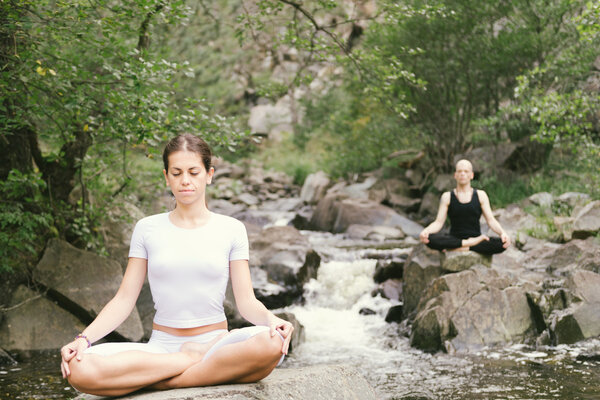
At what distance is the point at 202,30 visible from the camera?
29.7m

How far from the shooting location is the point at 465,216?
8.24 m

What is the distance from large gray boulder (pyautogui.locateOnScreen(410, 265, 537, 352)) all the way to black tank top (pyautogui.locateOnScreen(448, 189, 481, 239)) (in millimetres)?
615

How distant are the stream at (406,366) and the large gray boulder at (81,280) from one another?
78 centimetres

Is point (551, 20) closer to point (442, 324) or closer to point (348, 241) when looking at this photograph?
point (348, 241)

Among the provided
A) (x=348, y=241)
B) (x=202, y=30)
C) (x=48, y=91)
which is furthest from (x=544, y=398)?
(x=202, y=30)

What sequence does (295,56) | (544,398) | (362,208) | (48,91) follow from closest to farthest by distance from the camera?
1. (544,398)
2. (48,91)
3. (362,208)
4. (295,56)

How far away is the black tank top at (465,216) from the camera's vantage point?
323 inches

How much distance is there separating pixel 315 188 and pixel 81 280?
1554 centimetres

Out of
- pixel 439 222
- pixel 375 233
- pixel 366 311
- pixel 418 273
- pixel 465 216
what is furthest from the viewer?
pixel 375 233

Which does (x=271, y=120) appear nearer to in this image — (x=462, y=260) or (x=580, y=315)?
(x=462, y=260)

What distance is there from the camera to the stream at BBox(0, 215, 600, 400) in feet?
18.5

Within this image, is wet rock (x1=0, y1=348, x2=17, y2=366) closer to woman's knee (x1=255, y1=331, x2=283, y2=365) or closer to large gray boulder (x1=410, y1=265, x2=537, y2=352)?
large gray boulder (x1=410, y1=265, x2=537, y2=352)

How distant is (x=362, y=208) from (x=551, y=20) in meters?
7.02

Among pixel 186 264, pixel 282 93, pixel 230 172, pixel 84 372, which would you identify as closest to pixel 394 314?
pixel 282 93
